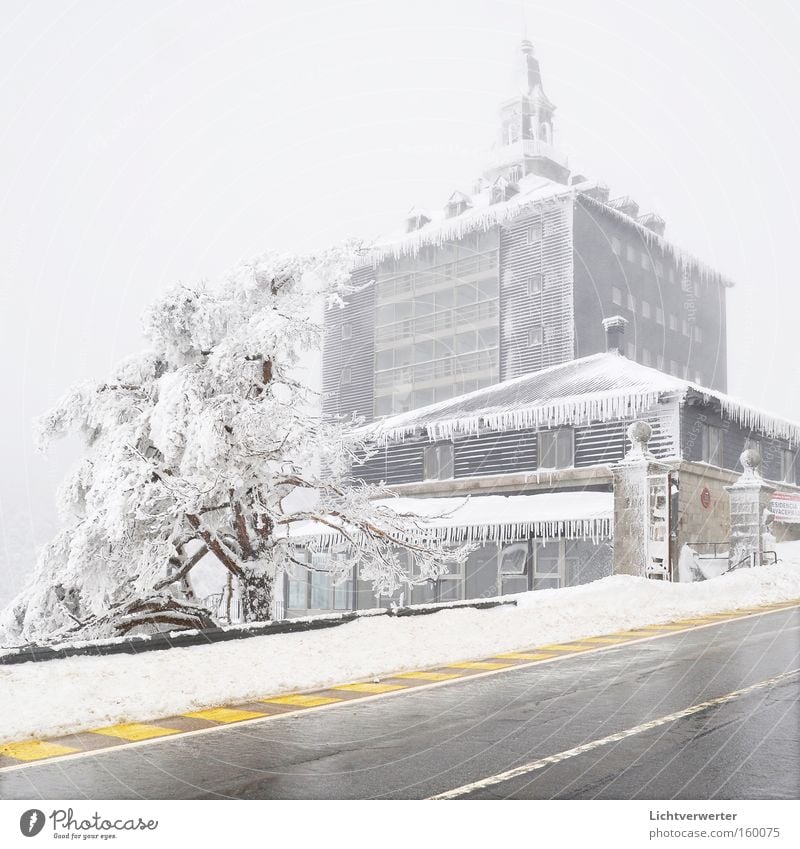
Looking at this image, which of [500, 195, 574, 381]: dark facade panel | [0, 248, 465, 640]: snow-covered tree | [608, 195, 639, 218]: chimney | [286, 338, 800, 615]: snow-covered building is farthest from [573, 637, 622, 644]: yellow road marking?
[608, 195, 639, 218]: chimney

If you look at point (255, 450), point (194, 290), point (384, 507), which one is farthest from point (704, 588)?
point (194, 290)

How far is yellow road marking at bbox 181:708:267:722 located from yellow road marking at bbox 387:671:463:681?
260 cm

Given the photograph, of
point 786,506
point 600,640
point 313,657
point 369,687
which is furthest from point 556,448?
point 369,687

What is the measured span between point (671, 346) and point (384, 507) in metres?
20.9

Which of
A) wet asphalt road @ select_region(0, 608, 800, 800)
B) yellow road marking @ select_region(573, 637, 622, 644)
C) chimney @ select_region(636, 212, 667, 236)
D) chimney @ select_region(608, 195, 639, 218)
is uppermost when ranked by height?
chimney @ select_region(608, 195, 639, 218)

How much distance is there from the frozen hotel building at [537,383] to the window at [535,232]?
0.11m

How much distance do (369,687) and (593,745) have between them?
13.2ft

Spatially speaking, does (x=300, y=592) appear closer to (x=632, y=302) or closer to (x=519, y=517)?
(x=519, y=517)

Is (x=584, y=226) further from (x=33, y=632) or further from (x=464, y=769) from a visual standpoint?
(x=464, y=769)

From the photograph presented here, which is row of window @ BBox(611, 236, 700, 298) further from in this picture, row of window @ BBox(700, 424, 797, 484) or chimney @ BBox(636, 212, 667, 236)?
row of window @ BBox(700, 424, 797, 484)

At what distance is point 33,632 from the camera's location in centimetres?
1720

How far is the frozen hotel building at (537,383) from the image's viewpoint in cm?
2295

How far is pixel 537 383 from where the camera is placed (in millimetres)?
27391

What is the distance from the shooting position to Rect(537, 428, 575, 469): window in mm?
26109
